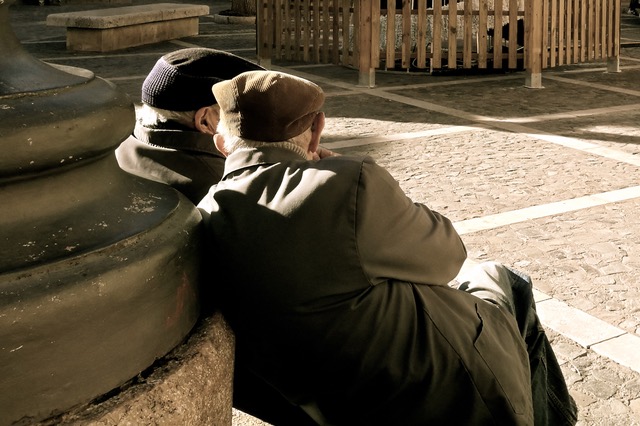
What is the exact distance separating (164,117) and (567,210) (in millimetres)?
2941

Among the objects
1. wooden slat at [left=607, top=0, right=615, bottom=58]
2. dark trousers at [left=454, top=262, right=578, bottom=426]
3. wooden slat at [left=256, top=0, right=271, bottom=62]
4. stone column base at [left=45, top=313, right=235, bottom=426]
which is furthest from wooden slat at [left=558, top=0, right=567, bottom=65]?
stone column base at [left=45, top=313, right=235, bottom=426]

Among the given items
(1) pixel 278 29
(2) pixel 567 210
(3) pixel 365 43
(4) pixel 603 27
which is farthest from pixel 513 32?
(2) pixel 567 210

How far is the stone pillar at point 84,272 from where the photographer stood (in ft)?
5.40

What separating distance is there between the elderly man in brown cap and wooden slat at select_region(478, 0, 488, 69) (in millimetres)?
7369

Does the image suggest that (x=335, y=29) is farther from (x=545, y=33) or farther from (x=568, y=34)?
(x=568, y=34)

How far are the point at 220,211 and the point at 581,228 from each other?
3.16 m

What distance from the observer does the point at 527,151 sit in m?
6.72

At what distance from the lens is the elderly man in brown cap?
6.90 feet

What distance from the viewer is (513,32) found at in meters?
9.46

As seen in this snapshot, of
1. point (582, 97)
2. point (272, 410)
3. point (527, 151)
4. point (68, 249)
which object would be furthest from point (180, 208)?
point (582, 97)

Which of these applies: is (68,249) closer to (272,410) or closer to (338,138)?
(272,410)

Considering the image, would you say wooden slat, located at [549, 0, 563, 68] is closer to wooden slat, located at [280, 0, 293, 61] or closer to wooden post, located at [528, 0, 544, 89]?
wooden post, located at [528, 0, 544, 89]

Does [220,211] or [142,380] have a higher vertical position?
[220,211]

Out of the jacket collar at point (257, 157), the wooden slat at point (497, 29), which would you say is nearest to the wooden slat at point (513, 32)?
the wooden slat at point (497, 29)
